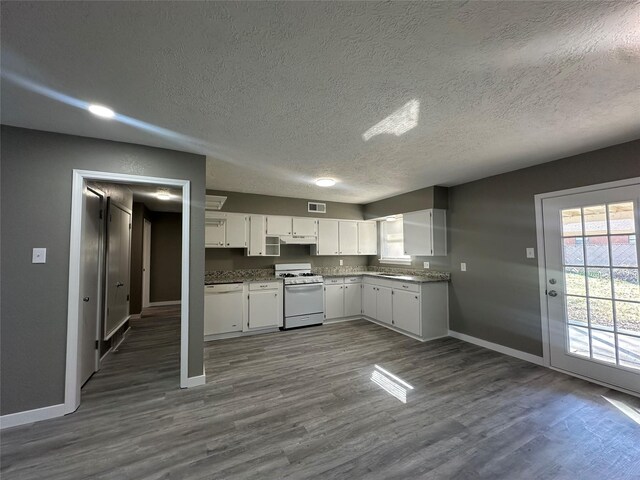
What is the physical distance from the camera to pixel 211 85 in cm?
167

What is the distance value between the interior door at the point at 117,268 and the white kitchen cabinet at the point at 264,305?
1.87 meters

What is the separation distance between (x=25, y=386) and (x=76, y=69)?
250 cm

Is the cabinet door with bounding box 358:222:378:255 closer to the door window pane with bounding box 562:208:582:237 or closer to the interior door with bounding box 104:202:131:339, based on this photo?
the door window pane with bounding box 562:208:582:237

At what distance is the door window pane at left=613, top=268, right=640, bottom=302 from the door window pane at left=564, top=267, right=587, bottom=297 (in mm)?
247

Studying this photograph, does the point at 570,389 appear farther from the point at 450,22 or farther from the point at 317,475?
the point at 450,22

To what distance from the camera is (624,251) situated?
2543 mm

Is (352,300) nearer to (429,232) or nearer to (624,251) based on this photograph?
(429,232)

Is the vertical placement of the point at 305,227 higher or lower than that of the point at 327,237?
higher

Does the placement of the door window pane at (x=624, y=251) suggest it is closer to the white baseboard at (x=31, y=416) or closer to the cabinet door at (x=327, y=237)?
the cabinet door at (x=327, y=237)

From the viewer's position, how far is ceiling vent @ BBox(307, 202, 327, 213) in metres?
5.31

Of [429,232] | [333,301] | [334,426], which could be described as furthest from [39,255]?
[429,232]

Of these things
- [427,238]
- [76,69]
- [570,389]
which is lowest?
[570,389]

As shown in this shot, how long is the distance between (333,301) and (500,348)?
2.69 meters

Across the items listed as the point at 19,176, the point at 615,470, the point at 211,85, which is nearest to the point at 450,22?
the point at 211,85
